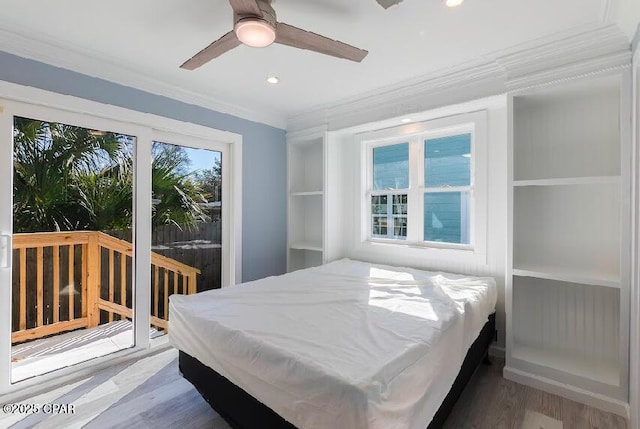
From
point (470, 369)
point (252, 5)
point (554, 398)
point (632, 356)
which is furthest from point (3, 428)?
point (632, 356)

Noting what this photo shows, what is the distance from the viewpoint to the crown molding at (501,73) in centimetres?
191

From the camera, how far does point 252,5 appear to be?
1338 millimetres

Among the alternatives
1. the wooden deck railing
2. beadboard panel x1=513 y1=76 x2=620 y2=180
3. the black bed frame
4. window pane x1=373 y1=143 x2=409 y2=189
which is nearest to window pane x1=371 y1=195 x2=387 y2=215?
window pane x1=373 y1=143 x2=409 y2=189

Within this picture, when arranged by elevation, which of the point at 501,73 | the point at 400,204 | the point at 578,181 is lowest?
the point at 400,204

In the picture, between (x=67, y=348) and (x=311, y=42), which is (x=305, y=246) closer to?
(x=67, y=348)

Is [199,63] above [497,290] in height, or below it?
above

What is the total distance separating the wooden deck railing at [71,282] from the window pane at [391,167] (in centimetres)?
241

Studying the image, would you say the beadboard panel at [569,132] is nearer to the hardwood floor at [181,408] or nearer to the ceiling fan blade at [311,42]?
the ceiling fan blade at [311,42]

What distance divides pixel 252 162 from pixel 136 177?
3.91 feet

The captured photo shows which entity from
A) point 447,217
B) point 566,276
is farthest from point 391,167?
point 566,276

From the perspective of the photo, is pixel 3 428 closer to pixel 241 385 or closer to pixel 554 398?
pixel 241 385

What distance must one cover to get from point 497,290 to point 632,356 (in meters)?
0.89

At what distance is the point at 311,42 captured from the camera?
5.38 ft

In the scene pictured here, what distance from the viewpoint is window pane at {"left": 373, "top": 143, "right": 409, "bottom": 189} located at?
10.9 ft
